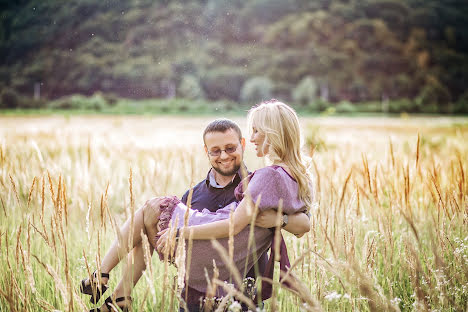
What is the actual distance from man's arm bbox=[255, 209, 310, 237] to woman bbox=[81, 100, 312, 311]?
0.03 m

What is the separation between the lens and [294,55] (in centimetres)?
5684

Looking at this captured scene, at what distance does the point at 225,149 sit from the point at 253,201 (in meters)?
0.43

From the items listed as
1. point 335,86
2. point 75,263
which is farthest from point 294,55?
point 75,263

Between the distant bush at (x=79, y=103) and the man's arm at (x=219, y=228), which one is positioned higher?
the distant bush at (x=79, y=103)

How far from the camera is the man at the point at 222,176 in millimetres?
1913

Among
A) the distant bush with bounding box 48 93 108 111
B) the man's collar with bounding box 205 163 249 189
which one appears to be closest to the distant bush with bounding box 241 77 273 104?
the distant bush with bounding box 48 93 108 111

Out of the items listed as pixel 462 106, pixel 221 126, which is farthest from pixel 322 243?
pixel 462 106

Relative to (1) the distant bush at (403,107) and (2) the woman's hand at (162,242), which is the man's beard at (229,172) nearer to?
(2) the woman's hand at (162,242)

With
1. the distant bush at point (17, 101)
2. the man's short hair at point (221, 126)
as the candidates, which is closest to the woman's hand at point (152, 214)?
the man's short hair at point (221, 126)

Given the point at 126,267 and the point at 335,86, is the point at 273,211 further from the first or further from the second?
the point at 335,86

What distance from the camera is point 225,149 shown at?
6.98 ft

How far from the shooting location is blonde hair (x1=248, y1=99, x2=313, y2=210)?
193 centimetres

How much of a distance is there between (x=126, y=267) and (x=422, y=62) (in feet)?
186

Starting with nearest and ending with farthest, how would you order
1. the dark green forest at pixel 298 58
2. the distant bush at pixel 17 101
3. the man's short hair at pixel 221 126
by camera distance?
the man's short hair at pixel 221 126, the distant bush at pixel 17 101, the dark green forest at pixel 298 58
